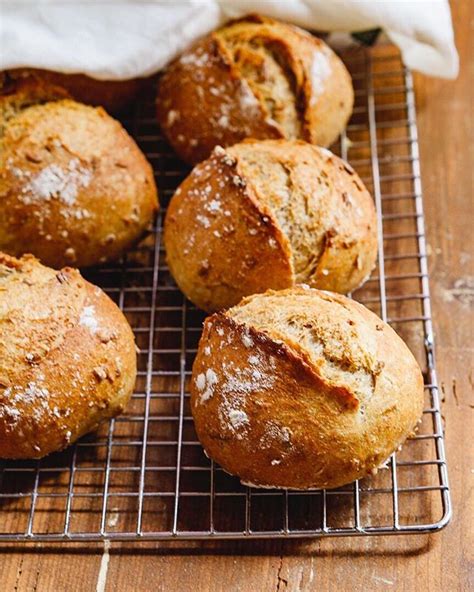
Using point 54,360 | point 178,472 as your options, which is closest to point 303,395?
point 178,472

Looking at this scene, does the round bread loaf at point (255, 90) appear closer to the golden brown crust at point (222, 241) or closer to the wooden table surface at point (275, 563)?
the golden brown crust at point (222, 241)

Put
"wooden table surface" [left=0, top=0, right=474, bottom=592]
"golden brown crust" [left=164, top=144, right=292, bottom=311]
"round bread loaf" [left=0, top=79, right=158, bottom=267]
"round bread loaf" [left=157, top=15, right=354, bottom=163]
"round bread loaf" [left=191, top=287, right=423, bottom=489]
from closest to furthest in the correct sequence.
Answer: "round bread loaf" [left=191, top=287, right=423, bottom=489]
"wooden table surface" [left=0, top=0, right=474, bottom=592]
"golden brown crust" [left=164, top=144, right=292, bottom=311]
"round bread loaf" [left=0, top=79, right=158, bottom=267]
"round bread loaf" [left=157, top=15, right=354, bottom=163]

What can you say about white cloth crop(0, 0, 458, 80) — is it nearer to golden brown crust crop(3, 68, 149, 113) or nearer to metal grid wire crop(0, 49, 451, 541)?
golden brown crust crop(3, 68, 149, 113)

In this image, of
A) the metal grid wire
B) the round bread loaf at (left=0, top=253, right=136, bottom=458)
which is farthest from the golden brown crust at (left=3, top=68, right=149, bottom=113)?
the round bread loaf at (left=0, top=253, right=136, bottom=458)

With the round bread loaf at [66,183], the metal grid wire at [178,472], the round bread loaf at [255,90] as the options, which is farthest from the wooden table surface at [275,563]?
the round bread loaf at [255,90]

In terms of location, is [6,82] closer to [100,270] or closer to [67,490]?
[100,270]

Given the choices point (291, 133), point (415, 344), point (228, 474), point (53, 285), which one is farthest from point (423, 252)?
point (53, 285)
